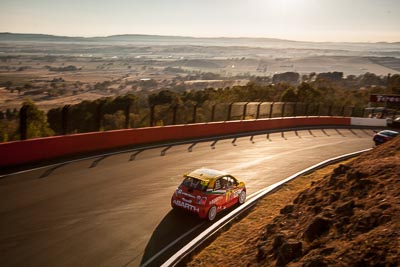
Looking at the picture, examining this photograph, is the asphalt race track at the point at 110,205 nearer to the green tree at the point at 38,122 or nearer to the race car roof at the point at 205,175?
the race car roof at the point at 205,175

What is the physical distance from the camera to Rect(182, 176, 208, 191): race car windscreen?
1065 cm

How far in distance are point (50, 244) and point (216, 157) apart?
1084 centimetres

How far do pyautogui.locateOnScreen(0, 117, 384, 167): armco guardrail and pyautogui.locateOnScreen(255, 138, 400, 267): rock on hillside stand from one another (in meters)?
11.0

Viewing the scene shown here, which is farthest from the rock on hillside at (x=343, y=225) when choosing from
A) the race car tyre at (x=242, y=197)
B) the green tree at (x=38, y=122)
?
the green tree at (x=38, y=122)

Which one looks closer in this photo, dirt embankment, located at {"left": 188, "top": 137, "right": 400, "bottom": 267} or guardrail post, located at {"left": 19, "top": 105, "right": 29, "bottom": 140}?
dirt embankment, located at {"left": 188, "top": 137, "right": 400, "bottom": 267}

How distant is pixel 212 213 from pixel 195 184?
3.39 feet

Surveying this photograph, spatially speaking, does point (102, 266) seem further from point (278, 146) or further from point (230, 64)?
point (230, 64)

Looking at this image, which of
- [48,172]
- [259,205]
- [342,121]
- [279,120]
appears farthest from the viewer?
[342,121]

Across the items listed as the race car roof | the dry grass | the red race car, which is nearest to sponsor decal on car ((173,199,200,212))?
the red race car

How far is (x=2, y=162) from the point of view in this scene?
13758mm

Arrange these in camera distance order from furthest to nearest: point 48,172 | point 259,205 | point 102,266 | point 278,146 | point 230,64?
point 230,64 → point 278,146 → point 48,172 → point 259,205 → point 102,266

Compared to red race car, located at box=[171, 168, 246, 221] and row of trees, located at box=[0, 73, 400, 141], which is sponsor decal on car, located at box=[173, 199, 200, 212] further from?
row of trees, located at box=[0, 73, 400, 141]

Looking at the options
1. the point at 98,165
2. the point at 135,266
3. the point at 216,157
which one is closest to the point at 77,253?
the point at 135,266

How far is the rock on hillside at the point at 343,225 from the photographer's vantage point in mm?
5398
